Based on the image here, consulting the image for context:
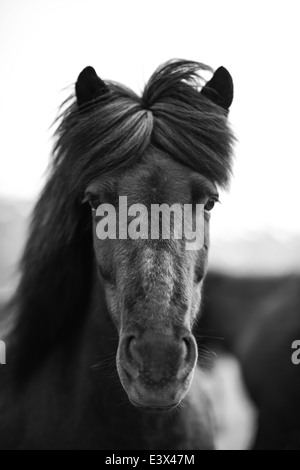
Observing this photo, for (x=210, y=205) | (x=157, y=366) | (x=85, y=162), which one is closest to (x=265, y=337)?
(x=210, y=205)

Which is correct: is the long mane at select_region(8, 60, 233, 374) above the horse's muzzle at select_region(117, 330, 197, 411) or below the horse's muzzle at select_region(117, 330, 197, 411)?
above

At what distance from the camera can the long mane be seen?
2.29 metres

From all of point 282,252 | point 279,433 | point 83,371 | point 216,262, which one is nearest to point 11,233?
point 216,262

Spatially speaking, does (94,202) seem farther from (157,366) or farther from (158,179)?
(157,366)

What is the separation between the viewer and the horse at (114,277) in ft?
6.18

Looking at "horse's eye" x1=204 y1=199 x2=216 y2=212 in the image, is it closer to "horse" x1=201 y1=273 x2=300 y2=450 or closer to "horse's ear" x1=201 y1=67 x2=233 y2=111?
"horse's ear" x1=201 y1=67 x2=233 y2=111

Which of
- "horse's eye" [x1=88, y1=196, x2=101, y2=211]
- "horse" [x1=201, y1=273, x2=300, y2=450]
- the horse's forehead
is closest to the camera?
the horse's forehead

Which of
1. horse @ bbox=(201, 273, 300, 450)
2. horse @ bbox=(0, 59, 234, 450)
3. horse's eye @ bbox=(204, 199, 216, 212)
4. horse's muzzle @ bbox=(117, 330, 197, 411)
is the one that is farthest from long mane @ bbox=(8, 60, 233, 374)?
horse @ bbox=(201, 273, 300, 450)

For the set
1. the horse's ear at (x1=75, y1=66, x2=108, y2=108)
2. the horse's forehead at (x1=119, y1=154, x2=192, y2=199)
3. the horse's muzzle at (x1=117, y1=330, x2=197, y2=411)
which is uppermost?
the horse's ear at (x1=75, y1=66, x2=108, y2=108)

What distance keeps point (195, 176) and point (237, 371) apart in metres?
6.62

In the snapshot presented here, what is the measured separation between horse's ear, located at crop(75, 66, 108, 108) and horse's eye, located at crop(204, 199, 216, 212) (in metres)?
0.82

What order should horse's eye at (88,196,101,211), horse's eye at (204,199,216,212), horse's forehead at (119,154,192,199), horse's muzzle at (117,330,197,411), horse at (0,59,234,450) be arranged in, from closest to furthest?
horse's muzzle at (117,330,197,411), horse at (0,59,234,450), horse's forehead at (119,154,192,199), horse's eye at (88,196,101,211), horse's eye at (204,199,216,212)

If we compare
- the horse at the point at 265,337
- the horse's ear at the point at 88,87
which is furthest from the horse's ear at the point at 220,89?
the horse at the point at 265,337
